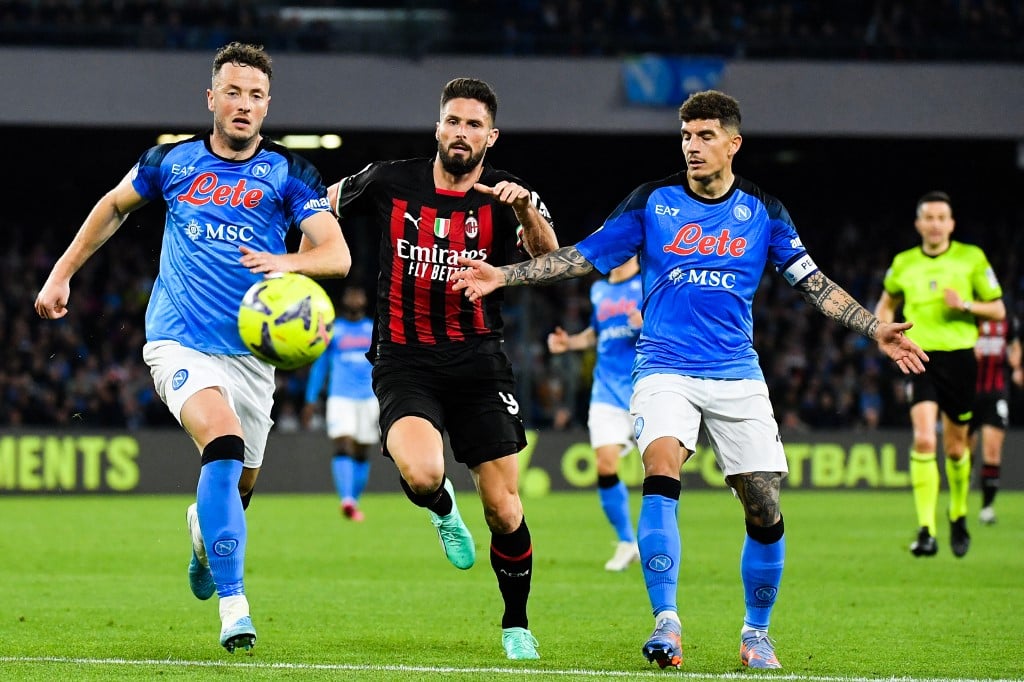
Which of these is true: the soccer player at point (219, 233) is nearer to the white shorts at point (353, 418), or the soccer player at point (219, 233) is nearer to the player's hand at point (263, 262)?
the player's hand at point (263, 262)

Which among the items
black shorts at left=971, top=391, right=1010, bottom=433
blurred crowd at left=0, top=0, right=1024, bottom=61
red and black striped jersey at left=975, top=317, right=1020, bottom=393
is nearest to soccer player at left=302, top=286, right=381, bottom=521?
black shorts at left=971, top=391, right=1010, bottom=433

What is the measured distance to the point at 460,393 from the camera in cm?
699

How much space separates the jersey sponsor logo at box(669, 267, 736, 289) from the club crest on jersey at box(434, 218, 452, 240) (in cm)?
101

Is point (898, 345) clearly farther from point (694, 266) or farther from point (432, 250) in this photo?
point (432, 250)

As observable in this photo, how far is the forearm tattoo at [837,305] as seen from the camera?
671 cm

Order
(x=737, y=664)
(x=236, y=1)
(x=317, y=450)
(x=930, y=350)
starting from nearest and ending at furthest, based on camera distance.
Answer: (x=737, y=664) < (x=930, y=350) < (x=317, y=450) < (x=236, y=1)

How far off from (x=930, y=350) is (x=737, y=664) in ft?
20.0

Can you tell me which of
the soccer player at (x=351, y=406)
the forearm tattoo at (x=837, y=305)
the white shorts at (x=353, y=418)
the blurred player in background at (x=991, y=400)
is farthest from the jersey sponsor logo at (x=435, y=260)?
the blurred player in background at (x=991, y=400)

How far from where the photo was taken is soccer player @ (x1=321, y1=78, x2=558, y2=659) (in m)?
6.88

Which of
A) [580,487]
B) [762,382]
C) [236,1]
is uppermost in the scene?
[236,1]

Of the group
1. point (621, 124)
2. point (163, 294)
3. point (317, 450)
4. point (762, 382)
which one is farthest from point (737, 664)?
point (621, 124)

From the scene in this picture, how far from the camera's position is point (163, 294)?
6.88 meters

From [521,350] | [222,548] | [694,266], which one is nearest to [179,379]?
[222,548]

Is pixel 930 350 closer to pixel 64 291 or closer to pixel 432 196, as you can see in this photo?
pixel 432 196
